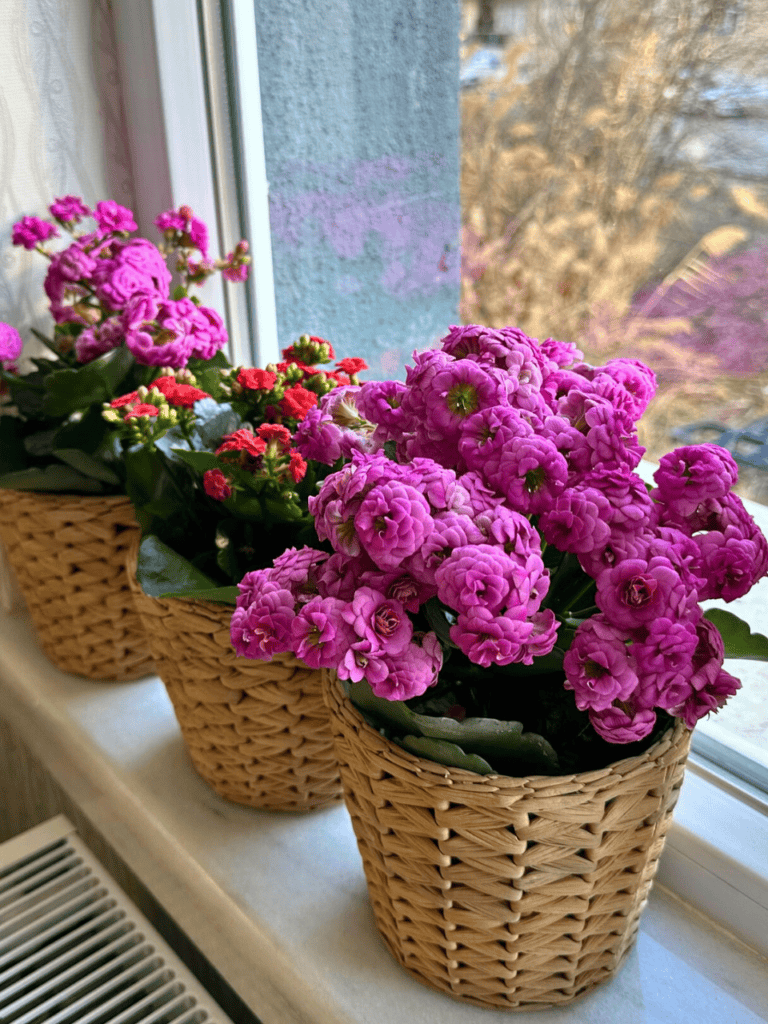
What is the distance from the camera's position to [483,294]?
3.11ft

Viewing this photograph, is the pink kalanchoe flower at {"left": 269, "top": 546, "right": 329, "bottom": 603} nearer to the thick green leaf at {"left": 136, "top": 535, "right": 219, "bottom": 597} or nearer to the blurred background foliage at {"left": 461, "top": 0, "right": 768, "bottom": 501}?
the thick green leaf at {"left": 136, "top": 535, "right": 219, "bottom": 597}

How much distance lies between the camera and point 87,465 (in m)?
0.84

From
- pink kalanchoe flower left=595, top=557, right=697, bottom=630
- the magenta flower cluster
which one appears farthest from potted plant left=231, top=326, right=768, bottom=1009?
the magenta flower cluster

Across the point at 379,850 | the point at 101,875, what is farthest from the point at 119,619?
the point at 379,850

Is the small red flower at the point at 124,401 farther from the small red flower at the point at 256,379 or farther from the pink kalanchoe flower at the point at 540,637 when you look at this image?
the pink kalanchoe flower at the point at 540,637

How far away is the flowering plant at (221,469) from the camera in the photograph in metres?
0.64

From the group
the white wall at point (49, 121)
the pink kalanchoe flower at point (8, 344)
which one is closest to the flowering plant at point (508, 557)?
the pink kalanchoe flower at point (8, 344)

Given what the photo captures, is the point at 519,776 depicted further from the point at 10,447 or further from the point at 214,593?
the point at 10,447

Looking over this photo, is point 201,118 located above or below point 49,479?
above

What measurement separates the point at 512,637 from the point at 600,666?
6 centimetres

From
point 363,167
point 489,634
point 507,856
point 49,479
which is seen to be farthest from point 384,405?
point 363,167

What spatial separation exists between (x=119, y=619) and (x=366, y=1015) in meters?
0.47

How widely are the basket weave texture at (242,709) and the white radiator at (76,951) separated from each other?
0.58ft

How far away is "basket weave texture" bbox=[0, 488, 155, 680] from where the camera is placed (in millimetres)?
865
